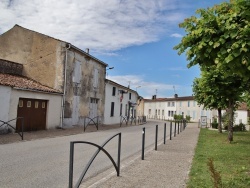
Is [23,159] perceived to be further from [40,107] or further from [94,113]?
[94,113]

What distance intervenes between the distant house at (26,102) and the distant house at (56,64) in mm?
561

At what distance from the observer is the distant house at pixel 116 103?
99.1 feet

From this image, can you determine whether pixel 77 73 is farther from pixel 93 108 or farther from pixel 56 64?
pixel 93 108

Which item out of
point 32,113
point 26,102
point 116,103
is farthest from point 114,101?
point 26,102

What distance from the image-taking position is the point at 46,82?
69.2 feet

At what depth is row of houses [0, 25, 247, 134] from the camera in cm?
1689

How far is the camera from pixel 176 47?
6617mm

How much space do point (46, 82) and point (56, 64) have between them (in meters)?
1.59

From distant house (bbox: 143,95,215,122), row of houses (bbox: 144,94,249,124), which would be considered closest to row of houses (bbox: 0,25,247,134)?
row of houses (bbox: 144,94,249,124)

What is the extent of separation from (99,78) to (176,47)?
70.7 ft

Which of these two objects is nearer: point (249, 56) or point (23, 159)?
point (249, 56)

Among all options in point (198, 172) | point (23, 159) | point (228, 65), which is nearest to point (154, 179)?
point (198, 172)

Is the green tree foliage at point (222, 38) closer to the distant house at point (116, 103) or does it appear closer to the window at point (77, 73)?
the window at point (77, 73)

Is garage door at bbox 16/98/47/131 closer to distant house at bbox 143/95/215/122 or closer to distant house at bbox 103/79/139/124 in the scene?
distant house at bbox 103/79/139/124
